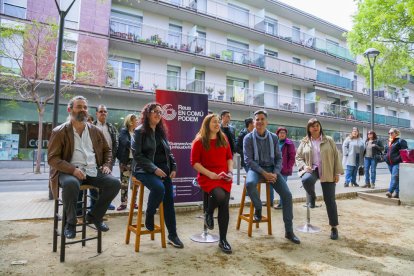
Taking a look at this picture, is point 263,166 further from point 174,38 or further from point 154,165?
point 174,38

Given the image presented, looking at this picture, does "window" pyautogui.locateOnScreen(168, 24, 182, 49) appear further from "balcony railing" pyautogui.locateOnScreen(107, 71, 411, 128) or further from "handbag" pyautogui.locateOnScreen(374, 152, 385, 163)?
"handbag" pyautogui.locateOnScreen(374, 152, 385, 163)

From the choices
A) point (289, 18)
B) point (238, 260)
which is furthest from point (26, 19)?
point (289, 18)

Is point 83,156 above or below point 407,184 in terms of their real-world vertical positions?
above

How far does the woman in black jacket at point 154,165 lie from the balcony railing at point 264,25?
54.9ft

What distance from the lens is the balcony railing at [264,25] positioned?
2042cm

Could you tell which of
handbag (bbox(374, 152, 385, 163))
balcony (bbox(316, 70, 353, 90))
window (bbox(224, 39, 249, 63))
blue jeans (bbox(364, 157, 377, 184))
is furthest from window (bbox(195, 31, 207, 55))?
handbag (bbox(374, 152, 385, 163))

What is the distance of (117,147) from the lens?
5836mm

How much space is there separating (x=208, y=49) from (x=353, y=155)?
13.1 m

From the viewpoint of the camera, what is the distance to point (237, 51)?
21359 millimetres

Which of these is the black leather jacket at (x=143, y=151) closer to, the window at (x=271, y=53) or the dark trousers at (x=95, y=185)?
the dark trousers at (x=95, y=185)

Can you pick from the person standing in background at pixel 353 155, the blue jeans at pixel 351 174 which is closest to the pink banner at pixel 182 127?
the person standing in background at pixel 353 155

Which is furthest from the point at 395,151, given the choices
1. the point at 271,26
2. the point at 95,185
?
the point at 271,26

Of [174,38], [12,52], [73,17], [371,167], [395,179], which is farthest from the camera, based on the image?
[174,38]

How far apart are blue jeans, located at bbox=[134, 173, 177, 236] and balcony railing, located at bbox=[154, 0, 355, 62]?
56.7 feet
